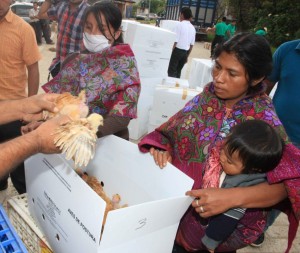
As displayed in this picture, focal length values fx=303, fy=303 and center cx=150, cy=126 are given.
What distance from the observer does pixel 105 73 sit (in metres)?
→ 1.87

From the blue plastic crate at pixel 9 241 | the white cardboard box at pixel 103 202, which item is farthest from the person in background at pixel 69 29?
the blue plastic crate at pixel 9 241

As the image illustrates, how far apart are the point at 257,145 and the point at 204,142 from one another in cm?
30

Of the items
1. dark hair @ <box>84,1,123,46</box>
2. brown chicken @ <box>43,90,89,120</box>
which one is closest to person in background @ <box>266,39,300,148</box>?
dark hair @ <box>84,1,123,46</box>

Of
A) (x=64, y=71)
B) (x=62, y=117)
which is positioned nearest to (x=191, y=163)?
(x=62, y=117)

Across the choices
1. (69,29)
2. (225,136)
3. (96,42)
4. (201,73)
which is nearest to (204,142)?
(225,136)

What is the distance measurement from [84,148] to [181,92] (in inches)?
104

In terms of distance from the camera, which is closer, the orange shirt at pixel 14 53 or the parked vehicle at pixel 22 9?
the orange shirt at pixel 14 53

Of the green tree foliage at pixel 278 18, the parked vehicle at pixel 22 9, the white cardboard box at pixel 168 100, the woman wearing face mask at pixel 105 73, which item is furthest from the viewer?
the green tree foliage at pixel 278 18

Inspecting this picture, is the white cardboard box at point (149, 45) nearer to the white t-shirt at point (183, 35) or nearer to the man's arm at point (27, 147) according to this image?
the white t-shirt at point (183, 35)

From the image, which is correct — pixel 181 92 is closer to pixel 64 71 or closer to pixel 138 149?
pixel 64 71

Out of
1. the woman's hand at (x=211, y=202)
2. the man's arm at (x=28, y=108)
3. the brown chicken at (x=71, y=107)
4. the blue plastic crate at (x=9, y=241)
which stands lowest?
the blue plastic crate at (x=9, y=241)

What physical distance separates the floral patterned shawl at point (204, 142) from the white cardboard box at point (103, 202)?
137 mm

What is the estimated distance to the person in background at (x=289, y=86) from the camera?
2182mm

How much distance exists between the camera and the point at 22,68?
8.50 feet
